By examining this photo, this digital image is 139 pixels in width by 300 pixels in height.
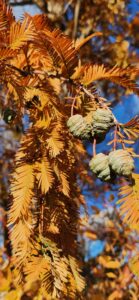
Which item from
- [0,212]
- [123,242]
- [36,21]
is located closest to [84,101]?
[36,21]

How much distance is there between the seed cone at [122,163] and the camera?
1.72 ft

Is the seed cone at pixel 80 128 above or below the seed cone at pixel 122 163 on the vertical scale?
above

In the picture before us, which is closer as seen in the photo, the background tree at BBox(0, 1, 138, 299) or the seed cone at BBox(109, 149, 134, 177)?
the seed cone at BBox(109, 149, 134, 177)

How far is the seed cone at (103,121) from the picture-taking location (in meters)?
0.58

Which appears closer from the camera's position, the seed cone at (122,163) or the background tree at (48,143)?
the seed cone at (122,163)

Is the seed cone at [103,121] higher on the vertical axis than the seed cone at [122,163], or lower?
higher

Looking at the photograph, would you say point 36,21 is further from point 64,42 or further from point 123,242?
point 123,242

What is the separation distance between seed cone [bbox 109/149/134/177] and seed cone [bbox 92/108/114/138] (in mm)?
64

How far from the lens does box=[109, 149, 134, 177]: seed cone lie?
1.72 ft

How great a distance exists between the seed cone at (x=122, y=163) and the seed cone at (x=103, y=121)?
0.06 meters

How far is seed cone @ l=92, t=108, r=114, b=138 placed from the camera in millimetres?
582

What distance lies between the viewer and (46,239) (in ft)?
2.29

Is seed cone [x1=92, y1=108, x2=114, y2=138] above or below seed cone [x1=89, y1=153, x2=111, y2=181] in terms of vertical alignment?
above

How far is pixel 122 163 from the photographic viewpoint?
0.52 m
